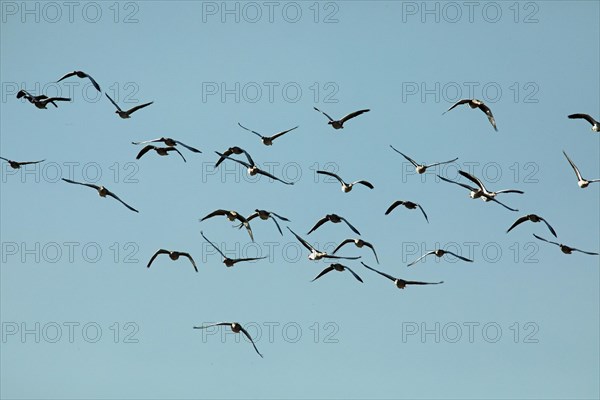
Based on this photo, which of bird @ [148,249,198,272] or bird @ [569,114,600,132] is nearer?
bird @ [569,114,600,132]

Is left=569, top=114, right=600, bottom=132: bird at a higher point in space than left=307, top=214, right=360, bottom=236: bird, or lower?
higher

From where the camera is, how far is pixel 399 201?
183 feet

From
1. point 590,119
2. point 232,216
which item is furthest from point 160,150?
point 590,119

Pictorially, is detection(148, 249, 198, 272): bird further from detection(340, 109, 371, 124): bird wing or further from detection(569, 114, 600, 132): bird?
detection(569, 114, 600, 132): bird

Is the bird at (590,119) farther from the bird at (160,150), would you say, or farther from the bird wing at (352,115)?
the bird at (160,150)

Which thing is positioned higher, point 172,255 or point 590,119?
point 590,119

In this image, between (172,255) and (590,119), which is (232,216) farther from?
(590,119)

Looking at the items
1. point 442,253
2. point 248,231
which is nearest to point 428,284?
point 442,253

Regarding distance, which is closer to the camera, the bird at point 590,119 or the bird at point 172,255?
the bird at point 590,119

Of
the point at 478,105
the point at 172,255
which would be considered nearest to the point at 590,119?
the point at 478,105

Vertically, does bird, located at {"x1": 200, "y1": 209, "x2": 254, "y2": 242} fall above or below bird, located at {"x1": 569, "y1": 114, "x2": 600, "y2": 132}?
below

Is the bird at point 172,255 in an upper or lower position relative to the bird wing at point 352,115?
lower

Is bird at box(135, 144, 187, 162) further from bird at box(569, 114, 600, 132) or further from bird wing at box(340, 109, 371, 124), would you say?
bird at box(569, 114, 600, 132)

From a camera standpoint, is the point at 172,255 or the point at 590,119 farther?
the point at 172,255
